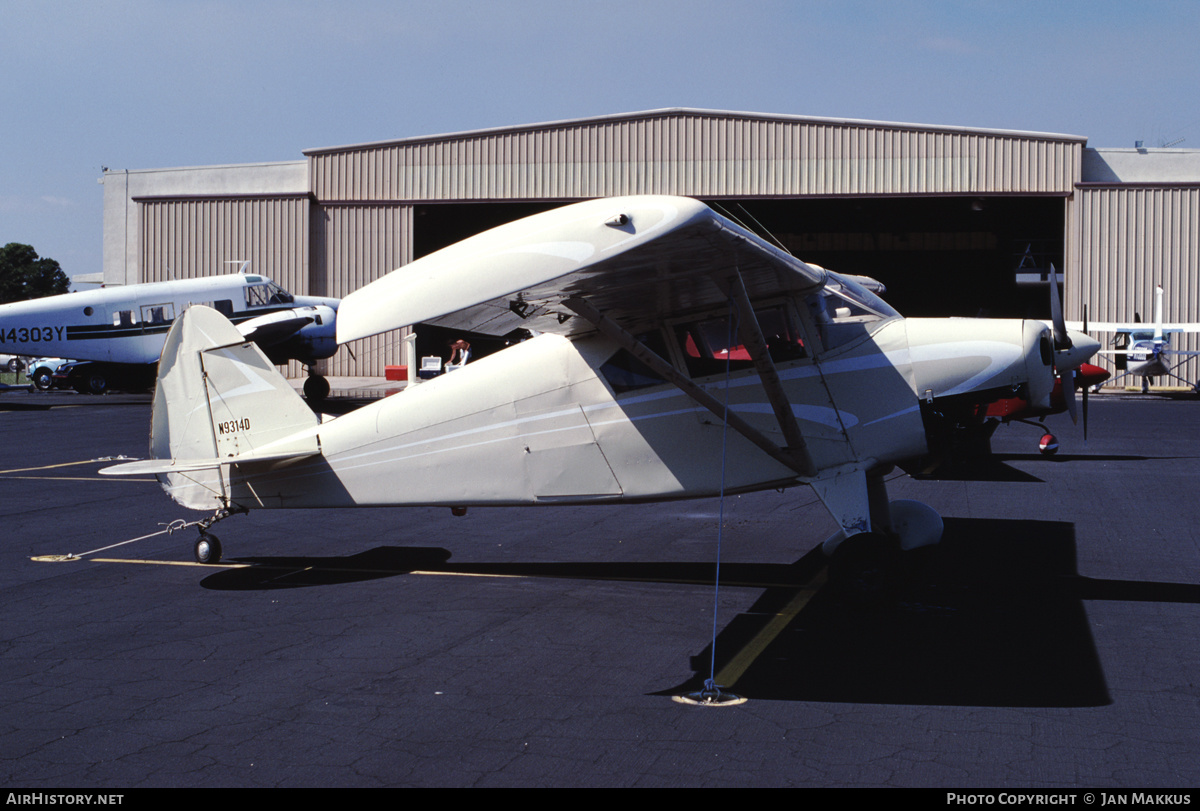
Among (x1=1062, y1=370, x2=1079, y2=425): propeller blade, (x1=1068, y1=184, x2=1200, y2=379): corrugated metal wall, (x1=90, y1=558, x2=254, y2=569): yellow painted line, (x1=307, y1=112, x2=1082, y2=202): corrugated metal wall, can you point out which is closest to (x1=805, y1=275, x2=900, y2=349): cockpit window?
(x1=1062, y1=370, x2=1079, y2=425): propeller blade

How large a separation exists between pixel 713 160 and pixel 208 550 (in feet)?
96.4

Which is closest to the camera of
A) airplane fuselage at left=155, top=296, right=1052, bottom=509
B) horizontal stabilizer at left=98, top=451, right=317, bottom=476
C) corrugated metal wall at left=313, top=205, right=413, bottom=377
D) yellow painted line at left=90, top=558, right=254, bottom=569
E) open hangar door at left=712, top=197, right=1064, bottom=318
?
airplane fuselage at left=155, top=296, right=1052, bottom=509

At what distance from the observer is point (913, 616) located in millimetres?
6586

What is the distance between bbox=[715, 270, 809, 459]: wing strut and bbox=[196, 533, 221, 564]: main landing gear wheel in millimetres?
4770

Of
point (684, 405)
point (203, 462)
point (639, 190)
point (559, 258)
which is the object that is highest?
point (639, 190)

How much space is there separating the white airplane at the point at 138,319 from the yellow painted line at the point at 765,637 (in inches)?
845

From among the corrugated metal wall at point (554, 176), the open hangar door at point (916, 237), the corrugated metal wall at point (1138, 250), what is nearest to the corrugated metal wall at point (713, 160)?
the corrugated metal wall at point (554, 176)

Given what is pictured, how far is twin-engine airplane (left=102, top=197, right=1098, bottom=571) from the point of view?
6645 mm

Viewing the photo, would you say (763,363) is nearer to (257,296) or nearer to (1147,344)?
(257,296)

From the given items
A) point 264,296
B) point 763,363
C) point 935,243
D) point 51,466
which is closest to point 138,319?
point 264,296

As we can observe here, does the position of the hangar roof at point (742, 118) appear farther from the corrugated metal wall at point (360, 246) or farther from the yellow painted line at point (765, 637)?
the yellow painted line at point (765, 637)

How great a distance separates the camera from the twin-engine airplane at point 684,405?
6.64m

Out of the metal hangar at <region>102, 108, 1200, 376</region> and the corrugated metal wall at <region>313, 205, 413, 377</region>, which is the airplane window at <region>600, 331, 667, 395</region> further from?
the corrugated metal wall at <region>313, 205, 413, 377</region>

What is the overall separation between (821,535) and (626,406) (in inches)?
141
